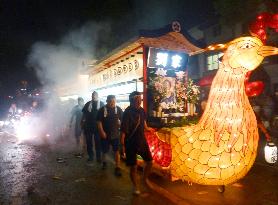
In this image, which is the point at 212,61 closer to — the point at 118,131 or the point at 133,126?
the point at 118,131

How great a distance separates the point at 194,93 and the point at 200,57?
23.5m

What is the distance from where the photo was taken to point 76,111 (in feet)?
37.7

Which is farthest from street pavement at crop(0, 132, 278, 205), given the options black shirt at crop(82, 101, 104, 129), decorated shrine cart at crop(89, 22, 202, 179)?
decorated shrine cart at crop(89, 22, 202, 179)

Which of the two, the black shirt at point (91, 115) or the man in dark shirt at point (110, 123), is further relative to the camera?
the black shirt at point (91, 115)

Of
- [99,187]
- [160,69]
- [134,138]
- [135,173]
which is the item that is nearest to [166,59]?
[160,69]

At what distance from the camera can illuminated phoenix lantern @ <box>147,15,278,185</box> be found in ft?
17.6

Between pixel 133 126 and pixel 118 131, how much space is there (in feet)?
6.42

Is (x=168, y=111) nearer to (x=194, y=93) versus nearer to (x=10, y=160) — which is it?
(x=194, y=93)

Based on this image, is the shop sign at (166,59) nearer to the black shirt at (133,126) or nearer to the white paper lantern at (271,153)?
the black shirt at (133,126)

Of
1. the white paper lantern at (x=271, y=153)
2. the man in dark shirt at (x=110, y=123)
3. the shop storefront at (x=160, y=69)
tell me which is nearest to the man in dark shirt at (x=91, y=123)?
the man in dark shirt at (x=110, y=123)

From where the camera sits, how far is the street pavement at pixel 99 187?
19.2 ft

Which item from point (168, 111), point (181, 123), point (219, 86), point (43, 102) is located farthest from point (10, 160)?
point (43, 102)

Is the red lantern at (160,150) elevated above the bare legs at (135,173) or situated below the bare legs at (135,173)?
A: above

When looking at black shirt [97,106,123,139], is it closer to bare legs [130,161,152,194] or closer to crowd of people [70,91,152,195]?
crowd of people [70,91,152,195]
